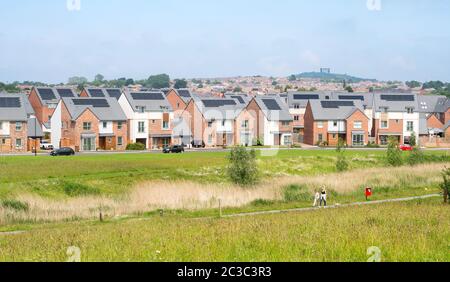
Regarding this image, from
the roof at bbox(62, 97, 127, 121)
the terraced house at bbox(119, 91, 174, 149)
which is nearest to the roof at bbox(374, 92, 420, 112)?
the terraced house at bbox(119, 91, 174, 149)

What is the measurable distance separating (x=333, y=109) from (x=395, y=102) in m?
10.2

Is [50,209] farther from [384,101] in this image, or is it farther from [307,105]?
[384,101]

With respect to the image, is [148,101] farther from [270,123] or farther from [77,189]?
[77,189]

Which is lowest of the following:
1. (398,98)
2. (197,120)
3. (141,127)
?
(141,127)

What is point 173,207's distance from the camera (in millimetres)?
34812

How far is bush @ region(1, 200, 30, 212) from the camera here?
33.3m

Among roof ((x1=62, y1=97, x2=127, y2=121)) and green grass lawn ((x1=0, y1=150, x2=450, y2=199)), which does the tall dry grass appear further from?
roof ((x1=62, y1=97, x2=127, y2=121))

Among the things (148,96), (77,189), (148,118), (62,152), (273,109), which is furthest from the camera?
(273,109)

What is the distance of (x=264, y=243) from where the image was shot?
1537 cm

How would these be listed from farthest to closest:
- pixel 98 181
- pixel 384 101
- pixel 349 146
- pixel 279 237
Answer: pixel 384 101, pixel 349 146, pixel 98 181, pixel 279 237

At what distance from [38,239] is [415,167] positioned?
1745 inches

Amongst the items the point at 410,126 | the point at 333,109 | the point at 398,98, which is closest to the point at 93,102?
the point at 333,109

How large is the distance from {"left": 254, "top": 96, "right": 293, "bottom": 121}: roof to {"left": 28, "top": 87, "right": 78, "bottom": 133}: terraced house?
28.2 metres
